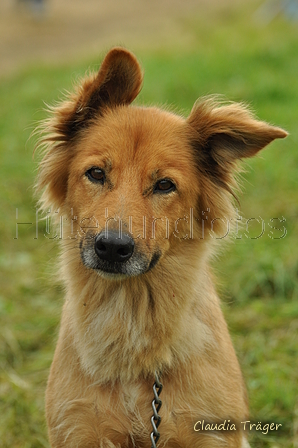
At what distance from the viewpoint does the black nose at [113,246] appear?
113 inches

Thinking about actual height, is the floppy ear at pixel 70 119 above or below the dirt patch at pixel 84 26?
below

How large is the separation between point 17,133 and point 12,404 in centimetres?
694

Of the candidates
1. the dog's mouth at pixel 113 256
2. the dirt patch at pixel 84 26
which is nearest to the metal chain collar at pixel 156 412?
the dog's mouth at pixel 113 256

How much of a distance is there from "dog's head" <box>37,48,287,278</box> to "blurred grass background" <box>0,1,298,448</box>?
15.4 inches

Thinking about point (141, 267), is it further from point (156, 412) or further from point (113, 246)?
point (156, 412)

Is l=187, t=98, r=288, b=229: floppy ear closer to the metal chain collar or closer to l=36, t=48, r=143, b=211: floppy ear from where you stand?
l=36, t=48, r=143, b=211: floppy ear

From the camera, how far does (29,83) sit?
13.5m

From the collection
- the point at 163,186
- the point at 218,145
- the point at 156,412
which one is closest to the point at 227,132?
the point at 218,145

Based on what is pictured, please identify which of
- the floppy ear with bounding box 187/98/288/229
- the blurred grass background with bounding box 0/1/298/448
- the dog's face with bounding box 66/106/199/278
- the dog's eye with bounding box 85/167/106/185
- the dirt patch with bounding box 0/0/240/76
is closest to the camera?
the dog's face with bounding box 66/106/199/278

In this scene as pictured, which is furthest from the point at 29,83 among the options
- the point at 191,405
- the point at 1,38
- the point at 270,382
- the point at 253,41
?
the point at 191,405

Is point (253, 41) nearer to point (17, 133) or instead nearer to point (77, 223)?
point (17, 133)

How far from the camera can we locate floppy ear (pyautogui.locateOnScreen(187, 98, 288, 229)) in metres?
3.42

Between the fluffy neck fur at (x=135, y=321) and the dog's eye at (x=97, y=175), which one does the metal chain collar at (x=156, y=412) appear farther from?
the dog's eye at (x=97, y=175)

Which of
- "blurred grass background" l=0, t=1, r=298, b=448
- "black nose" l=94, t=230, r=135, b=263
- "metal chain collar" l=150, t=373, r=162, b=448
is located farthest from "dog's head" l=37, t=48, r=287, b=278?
"metal chain collar" l=150, t=373, r=162, b=448
